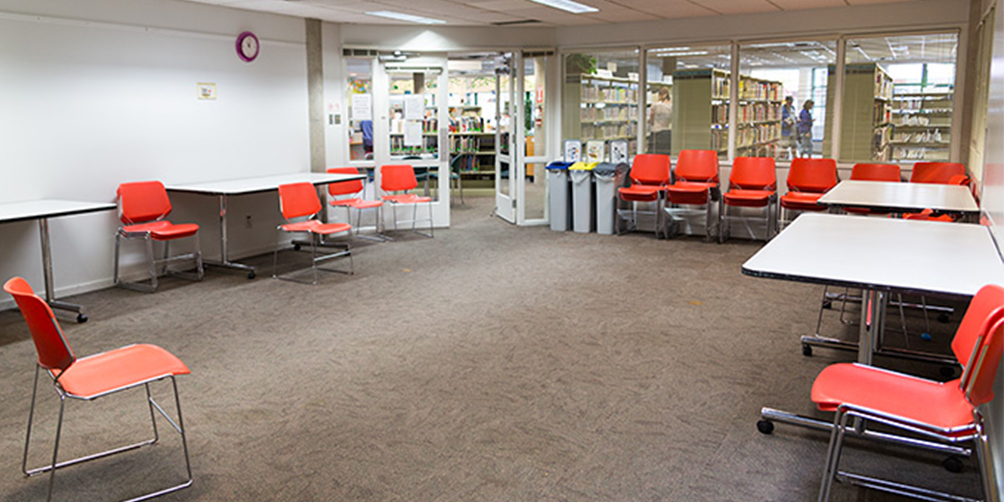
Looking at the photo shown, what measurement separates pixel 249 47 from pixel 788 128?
21.1 ft

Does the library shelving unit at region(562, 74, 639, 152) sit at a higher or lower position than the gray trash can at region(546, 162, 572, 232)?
higher

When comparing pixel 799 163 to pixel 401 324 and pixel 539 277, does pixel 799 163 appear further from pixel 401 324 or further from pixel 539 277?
pixel 401 324

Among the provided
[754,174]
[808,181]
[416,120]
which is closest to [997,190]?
[808,181]

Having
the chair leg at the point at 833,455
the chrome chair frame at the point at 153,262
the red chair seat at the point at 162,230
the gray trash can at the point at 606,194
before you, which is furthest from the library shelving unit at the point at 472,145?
the chair leg at the point at 833,455

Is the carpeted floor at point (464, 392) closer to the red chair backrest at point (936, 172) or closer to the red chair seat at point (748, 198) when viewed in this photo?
the red chair seat at point (748, 198)

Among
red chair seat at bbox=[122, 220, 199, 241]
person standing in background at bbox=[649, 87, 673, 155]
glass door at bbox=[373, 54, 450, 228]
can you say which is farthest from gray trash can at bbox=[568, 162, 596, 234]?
red chair seat at bbox=[122, 220, 199, 241]

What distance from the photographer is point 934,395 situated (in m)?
2.79

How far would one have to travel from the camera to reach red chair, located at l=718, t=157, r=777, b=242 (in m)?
8.94

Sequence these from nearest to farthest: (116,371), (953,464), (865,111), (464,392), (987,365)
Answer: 1. (987,365)
2. (116,371)
3. (953,464)
4. (464,392)
5. (865,111)

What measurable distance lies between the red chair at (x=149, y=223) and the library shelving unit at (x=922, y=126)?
7656mm

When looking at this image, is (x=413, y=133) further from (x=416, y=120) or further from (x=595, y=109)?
(x=595, y=109)

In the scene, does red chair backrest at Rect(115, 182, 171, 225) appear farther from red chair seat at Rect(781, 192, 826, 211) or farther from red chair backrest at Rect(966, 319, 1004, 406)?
red chair backrest at Rect(966, 319, 1004, 406)

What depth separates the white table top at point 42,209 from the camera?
5575 mm

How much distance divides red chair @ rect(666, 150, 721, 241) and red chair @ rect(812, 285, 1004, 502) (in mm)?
6373
